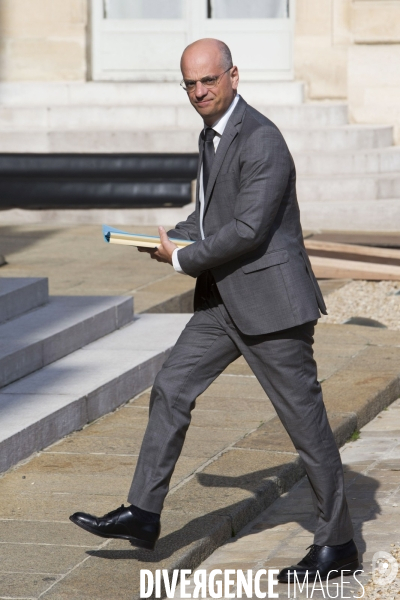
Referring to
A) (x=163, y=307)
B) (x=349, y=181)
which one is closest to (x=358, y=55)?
(x=349, y=181)

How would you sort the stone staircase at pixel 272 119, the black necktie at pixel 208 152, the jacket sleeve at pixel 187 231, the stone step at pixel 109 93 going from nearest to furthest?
the black necktie at pixel 208 152 → the jacket sleeve at pixel 187 231 → the stone staircase at pixel 272 119 → the stone step at pixel 109 93

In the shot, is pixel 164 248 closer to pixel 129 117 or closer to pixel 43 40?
pixel 129 117

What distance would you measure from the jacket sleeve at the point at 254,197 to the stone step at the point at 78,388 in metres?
1.78

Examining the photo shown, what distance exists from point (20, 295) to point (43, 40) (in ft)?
27.3

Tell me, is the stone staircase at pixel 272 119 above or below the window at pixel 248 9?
below

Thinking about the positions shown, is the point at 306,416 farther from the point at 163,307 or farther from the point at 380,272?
the point at 380,272

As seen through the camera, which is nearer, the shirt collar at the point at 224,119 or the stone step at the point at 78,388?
the shirt collar at the point at 224,119

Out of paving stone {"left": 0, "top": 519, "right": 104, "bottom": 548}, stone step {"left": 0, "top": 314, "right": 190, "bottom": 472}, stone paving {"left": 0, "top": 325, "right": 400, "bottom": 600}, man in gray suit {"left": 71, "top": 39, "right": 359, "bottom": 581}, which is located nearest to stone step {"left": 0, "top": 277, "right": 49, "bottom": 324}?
stone step {"left": 0, "top": 314, "right": 190, "bottom": 472}

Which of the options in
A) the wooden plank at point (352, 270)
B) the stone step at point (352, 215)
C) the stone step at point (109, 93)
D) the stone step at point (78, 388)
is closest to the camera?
the stone step at point (78, 388)

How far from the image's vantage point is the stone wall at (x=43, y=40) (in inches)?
577

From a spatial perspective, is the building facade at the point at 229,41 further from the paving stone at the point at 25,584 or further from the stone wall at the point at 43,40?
the paving stone at the point at 25,584

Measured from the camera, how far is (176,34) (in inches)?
594

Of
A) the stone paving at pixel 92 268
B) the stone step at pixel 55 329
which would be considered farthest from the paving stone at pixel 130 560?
the stone paving at pixel 92 268

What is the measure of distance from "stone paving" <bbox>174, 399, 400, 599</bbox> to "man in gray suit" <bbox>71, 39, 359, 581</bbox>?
15 cm
